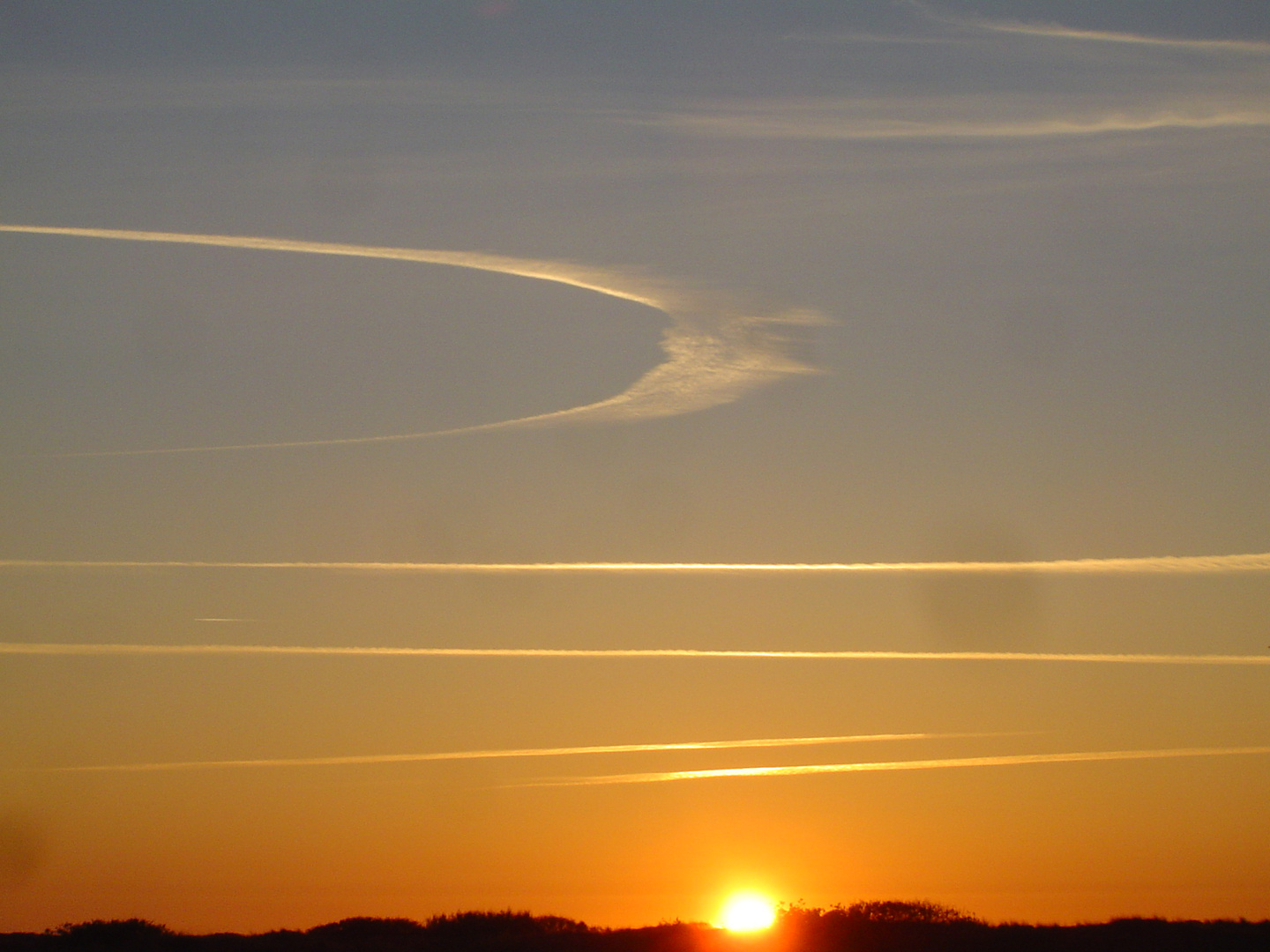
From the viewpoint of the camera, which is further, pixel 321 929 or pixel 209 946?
pixel 321 929

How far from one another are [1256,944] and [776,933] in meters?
10.2

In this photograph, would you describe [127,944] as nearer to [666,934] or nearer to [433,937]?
[433,937]

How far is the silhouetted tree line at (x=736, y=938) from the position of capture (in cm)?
3494

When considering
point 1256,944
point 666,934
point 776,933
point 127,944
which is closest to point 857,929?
point 776,933

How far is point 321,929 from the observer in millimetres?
38906

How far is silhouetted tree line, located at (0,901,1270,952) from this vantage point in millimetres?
34938

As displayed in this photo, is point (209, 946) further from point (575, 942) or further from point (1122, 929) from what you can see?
point (1122, 929)

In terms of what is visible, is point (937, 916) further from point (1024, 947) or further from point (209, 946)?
point (209, 946)

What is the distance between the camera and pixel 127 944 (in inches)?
1446

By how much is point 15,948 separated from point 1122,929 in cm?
2428

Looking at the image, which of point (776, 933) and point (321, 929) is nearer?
point (776, 933)

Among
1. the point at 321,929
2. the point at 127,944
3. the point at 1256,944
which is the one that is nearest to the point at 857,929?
the point at 1256,944

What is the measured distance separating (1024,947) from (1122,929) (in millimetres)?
3571

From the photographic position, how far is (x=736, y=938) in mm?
36188
